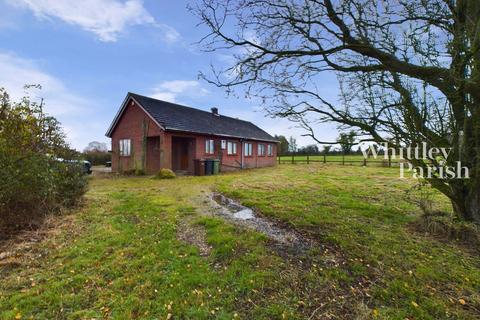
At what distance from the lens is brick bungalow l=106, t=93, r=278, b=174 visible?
15.6m

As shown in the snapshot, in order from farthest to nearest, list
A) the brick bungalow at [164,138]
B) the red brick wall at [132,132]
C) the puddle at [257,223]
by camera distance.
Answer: the red brick wall at [132,132] < the brick bungalow at [164,138] < the puddle at [257,223]

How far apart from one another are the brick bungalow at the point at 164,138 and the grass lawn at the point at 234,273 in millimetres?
10172

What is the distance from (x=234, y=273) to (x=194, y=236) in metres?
1.63

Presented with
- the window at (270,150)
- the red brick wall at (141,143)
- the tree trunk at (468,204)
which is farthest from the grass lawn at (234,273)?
the window at (270,150)

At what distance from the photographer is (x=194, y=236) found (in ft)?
15.9

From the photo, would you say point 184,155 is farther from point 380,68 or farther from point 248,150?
point 380,68

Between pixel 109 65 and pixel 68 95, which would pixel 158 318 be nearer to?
pixel 109 65

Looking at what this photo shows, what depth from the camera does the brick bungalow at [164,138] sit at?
51.1 feet

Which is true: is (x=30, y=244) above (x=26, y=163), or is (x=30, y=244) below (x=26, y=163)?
below

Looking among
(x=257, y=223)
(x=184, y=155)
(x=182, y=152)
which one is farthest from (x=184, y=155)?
(x=257, y=223)

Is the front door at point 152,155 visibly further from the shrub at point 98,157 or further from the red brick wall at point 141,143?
the shrub at point 98,157

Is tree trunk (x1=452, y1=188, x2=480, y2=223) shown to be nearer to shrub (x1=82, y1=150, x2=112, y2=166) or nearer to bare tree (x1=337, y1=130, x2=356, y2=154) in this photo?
bare tree (x1=337, y1=130, x2=356, y2=154)

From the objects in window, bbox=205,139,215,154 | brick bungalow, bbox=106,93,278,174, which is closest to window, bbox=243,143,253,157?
brick bungalow, bbox=106,93,278,174

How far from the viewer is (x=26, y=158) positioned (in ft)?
16.4
